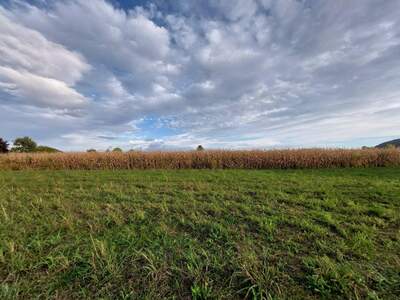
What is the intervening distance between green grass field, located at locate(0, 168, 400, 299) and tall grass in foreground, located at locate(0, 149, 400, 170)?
1076cm

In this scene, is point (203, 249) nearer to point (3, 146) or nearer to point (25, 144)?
point (3, 146)

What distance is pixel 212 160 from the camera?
50.6 ft

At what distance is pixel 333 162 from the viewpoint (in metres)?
15.1

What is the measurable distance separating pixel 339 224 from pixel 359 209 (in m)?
1.11

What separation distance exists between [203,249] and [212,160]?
42.2ft

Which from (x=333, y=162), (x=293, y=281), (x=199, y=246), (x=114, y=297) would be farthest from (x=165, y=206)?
(x=333, y=162)

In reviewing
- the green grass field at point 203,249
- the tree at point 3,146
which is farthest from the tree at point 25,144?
the green grass field at point 203,249

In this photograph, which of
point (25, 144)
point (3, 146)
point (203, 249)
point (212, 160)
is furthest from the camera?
point (25, 144)

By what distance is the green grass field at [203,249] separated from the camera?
1986 millimetres

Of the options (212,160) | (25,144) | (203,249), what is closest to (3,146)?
(25,144)

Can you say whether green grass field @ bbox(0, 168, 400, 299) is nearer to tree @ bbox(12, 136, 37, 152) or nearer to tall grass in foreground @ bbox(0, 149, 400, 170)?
tall grass in foreground @ bbox(0, 149, 400, 170)

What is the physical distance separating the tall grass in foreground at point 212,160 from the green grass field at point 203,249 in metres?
10.8

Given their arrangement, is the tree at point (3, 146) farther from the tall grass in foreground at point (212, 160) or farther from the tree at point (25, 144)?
the tall grass in foreground at point (212, 160)

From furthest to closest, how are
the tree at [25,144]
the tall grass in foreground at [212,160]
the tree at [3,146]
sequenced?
1. the tree at [25,144]
2. the tree at [3,146]
3. the tall grass in foreground at [212,160]
